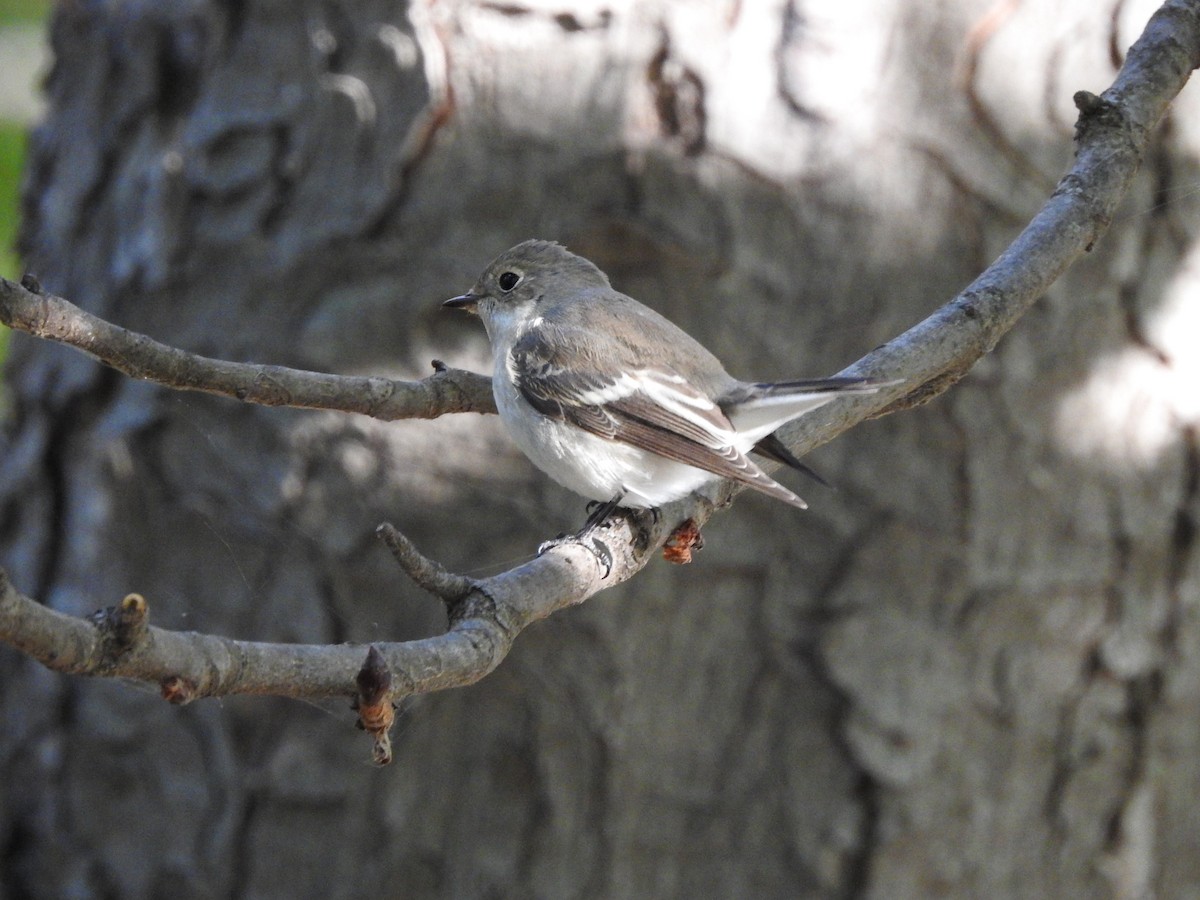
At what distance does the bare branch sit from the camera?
64.1 inches

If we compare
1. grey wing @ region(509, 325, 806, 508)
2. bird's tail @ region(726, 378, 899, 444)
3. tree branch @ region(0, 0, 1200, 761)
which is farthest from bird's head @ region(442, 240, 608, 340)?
bird's tail @ region(726, 378, 899, 444)

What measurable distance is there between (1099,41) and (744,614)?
1.63m

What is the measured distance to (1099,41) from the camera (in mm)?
2896

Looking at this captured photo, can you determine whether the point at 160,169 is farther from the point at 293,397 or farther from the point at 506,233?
the point at 293,397

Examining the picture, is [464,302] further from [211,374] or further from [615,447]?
[211,374]

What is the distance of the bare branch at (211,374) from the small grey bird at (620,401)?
1.04 feet

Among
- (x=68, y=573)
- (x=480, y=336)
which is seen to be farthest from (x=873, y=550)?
(x=68, y=573)

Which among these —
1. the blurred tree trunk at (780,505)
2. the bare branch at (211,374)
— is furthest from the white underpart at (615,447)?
the blurred tree trunk at (780,505)

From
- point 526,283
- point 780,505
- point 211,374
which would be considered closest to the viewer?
point 211,374

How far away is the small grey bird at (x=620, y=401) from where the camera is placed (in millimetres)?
2268

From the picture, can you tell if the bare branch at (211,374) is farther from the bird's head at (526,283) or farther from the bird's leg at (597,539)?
the bird's head at (526,283)

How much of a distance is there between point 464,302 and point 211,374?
108cm

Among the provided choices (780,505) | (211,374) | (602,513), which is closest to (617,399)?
(602,513)

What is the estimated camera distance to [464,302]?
2816 millimetres
